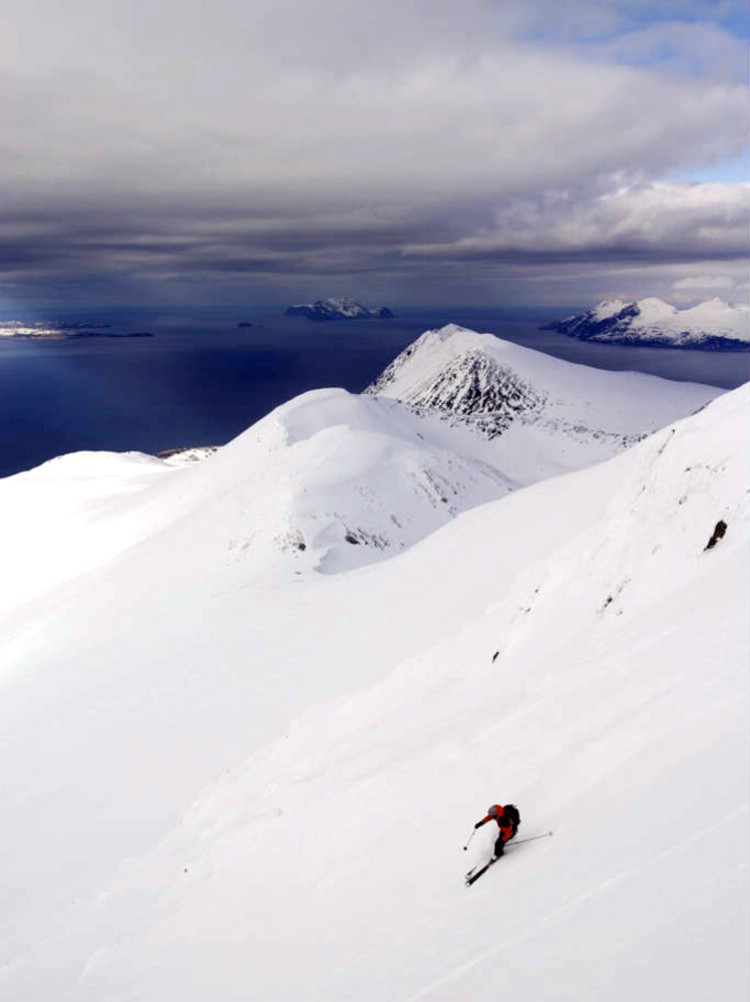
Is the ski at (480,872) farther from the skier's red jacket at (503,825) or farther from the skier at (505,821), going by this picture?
the skier's red jacket at (503,825)

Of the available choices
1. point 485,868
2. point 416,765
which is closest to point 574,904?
point 485,868

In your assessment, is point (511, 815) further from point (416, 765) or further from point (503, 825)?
point (416, 765)

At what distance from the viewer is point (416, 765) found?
14758 millimetres

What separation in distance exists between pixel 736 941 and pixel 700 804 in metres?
2.27

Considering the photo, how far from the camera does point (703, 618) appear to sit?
548 inches

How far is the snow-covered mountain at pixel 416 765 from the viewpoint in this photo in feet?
26.6

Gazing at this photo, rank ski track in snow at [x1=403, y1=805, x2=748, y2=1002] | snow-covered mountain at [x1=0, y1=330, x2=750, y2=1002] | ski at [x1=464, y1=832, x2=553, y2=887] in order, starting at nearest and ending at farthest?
1. ski track in snow at [x1=403, y1=805, x2=748, y2=1002]
2. snow-covered mountain at [x1=0, y1=330, x2=750, y2=1002]
3. ski at [x1=464, y1=832, x2=553, y2=887]

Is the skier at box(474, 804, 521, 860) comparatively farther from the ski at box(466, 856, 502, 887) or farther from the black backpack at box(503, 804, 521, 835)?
the ski at box(466, 856, 502, 887)

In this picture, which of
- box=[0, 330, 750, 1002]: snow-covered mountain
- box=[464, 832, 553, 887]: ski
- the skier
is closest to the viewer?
box=[0, 330, 750, 1002]: snow-covered mountain

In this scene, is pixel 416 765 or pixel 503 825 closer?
pixel 503 825

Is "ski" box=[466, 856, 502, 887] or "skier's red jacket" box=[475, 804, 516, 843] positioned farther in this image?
"ski" box=[466, 856, 502, 887]

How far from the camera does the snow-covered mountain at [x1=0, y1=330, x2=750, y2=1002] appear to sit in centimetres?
809

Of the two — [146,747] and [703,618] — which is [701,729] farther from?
[146,747]

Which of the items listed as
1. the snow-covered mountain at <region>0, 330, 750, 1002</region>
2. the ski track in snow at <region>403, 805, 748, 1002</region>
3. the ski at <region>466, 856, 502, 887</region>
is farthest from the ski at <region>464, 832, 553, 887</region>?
the ski track in snow at <region>403, 805, 748, 1002</region>
